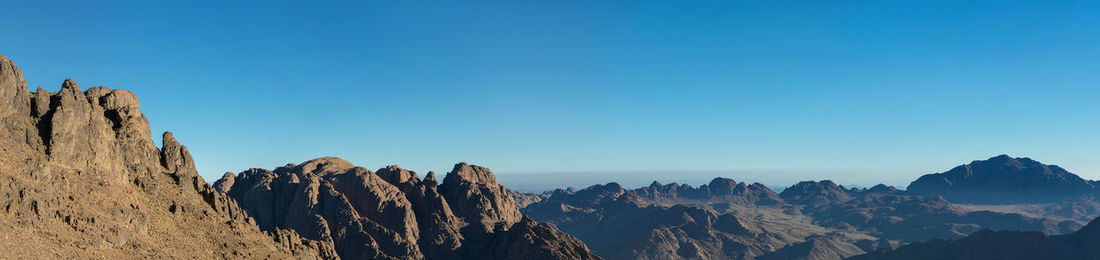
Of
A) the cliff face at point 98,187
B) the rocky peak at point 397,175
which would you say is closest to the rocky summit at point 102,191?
the cliff face at point 98,187

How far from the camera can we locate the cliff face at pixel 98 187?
59.1 m

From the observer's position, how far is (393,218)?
163 meters

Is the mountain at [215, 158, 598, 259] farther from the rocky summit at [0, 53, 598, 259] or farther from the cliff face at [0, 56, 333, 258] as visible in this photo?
the cliff face at [0, 56, 333, 258]

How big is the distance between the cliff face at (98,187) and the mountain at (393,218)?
2417 inches

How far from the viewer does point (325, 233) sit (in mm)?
144625

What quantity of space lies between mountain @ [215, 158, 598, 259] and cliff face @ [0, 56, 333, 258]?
61390 millimetres

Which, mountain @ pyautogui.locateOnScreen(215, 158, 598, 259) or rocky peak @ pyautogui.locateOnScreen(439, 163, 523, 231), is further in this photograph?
rocky peak @ pyautogui.locateOnScreen(439, 163, 523, 231)

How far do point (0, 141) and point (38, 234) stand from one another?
12.7m

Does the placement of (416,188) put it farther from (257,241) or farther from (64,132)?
(64,132)

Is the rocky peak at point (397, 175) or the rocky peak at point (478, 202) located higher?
the rocky peak at point (397, 175)

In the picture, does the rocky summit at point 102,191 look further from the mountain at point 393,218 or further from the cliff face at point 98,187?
the mountain at point 393,218

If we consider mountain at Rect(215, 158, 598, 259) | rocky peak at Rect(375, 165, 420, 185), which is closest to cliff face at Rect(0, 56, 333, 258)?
mountain at Rect(215, 158, 598, 259)

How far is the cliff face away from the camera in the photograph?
194 ft

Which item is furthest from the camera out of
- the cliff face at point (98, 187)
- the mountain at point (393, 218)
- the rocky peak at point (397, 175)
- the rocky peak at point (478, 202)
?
the rocky peak at point (397, 175)
